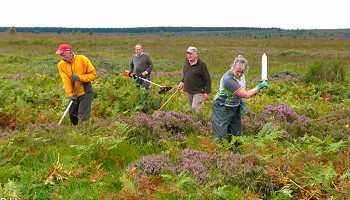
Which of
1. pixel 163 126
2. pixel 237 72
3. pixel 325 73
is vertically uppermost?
pixel 237 72

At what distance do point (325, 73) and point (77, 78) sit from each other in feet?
43.9

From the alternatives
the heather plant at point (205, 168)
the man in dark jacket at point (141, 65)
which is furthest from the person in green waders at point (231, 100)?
the man in dark jacket at point (141, 65)

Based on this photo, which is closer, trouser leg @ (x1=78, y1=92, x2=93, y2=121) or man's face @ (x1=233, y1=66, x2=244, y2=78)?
man's face @ (x1=233, y1=66, x2=244, y2=78)

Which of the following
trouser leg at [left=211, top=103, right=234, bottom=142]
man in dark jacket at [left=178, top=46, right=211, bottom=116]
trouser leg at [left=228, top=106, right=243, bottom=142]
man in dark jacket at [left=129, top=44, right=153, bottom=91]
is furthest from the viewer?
man in dark jacket at [left=129, top=44, right=153, bottom=91]

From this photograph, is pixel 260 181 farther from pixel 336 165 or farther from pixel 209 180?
pixel 336 165

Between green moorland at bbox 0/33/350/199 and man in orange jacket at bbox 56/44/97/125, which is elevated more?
man in orange jacket at bbox 56/44/97/125

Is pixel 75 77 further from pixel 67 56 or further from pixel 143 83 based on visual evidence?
pixel 143 83

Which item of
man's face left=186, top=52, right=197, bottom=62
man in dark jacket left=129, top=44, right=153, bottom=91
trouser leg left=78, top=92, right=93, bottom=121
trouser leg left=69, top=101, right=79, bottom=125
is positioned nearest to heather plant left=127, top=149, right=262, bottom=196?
trouser leg left=78, top=92, right=93, bottom=121

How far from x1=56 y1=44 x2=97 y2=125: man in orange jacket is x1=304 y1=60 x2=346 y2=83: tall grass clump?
12.7m

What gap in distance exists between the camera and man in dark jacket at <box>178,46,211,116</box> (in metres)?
9.16

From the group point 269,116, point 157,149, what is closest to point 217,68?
point 269,116

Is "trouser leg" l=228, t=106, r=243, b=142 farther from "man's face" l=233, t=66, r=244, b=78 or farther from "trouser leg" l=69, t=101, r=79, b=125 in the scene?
"trouser leg" l=69, t=101, r=79, b=125

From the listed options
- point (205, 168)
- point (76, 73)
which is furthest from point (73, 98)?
point (205, 168)

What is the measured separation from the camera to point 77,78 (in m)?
7.93
